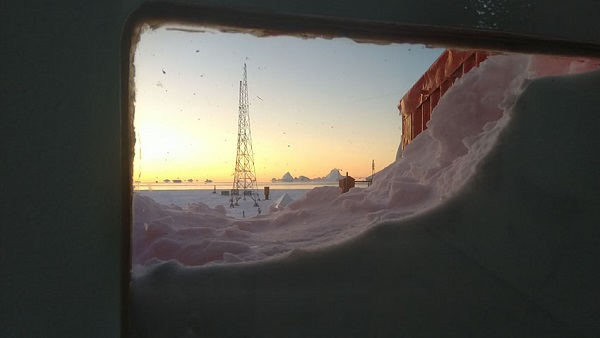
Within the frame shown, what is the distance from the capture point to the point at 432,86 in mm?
2631

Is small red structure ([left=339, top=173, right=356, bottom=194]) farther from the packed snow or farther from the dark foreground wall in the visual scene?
the dark foreground wall

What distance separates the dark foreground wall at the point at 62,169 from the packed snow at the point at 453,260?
148 millimetres

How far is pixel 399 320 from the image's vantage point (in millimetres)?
1084

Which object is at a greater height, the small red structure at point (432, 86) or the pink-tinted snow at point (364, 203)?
the small red structure at point (432, 86)

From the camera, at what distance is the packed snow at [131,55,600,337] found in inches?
40.9

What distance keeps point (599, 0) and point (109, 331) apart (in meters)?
1.75

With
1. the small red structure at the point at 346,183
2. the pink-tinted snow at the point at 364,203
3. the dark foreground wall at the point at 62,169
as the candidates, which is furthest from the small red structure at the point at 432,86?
the dark foreground wall at the point at 62,169

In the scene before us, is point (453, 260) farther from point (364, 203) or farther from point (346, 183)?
point (346, 183)

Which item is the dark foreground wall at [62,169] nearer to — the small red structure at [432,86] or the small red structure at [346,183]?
the small red structure at [346,183]

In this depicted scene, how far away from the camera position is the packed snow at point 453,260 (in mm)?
1039

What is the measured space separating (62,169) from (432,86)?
2.43 m

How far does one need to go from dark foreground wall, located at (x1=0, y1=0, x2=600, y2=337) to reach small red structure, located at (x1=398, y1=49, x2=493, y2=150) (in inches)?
61.1

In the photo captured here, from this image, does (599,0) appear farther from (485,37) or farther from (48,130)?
(48,130)

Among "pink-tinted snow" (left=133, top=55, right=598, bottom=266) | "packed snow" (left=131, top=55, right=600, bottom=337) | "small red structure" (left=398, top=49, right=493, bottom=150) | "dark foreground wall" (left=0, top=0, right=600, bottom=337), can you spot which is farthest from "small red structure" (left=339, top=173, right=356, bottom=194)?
"dark foreground wall" (left=0, top=0, right=600, bottom=337)
